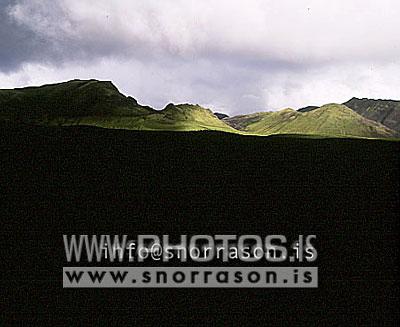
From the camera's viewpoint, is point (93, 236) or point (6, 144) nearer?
point (93, 236)

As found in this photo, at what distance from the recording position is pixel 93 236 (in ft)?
64.6

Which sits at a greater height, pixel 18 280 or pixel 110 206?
pixel 110 206

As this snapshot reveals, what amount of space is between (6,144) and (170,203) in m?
12.5

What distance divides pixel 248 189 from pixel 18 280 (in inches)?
514

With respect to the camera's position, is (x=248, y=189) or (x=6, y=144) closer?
(x=248, y=189)

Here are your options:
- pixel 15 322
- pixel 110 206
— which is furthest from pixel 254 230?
pixel 15 322

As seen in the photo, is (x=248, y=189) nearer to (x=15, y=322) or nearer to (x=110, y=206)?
(x=110, y=206)

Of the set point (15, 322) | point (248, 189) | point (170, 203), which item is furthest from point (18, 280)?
point (248, 189)

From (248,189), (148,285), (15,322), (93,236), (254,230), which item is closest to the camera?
(15,322)

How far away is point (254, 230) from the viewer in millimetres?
21375

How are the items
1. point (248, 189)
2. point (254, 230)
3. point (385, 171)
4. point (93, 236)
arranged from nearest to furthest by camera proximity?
A: point (93, 236)
point (254, 230)
point (248, 189)
point (385, 171)

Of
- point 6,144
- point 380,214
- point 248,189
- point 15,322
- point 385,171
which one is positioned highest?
point 6,144

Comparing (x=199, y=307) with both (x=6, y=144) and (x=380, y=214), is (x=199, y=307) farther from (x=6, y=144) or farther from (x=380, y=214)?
(x=6, y=144)

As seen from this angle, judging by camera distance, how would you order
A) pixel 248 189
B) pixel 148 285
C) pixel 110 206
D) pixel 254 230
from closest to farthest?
pixel 148 285 < pixel 254 230 < pixel 110 206 < pixel 248 189
